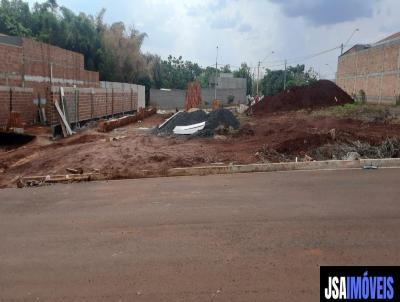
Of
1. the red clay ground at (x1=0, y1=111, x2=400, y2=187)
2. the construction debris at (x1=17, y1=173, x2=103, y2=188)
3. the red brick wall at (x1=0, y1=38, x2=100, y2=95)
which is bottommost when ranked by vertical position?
the construction debris at (x1=17, y1=173, x2=103, y2=188)

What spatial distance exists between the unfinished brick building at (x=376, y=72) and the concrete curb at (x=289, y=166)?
23587 mm

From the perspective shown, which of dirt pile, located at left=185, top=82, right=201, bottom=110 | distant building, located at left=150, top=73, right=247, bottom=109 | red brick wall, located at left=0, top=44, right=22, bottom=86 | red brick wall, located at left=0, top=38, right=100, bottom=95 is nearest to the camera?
red brick wall, located at left=0, top=44, right=22, bottom=86

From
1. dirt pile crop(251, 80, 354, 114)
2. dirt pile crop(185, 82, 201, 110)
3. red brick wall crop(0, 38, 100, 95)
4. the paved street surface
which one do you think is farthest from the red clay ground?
dirt pile crop(251, 80, 354, 114)

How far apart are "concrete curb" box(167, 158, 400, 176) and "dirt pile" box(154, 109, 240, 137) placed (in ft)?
21.6

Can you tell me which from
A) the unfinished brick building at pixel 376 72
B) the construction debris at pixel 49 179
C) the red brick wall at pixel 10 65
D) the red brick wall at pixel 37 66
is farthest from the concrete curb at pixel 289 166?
the unfinished brick building at pixel 376 72

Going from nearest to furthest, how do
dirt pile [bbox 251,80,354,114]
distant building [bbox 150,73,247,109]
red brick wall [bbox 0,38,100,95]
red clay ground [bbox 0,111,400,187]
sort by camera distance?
red clay ground [bbox 0,111,400,187]
red brick wall [bbox 0,38,100,95]
dirt pile [bbox 251,80,354,114]
distant building [bbox 150,73,247,109]

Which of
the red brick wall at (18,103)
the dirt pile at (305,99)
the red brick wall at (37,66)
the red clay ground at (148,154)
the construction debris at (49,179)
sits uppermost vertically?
the red brick wall at (37,66)

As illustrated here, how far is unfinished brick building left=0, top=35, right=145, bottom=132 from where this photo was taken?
1897cm

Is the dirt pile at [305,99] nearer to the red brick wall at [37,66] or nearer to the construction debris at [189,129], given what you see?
the red brick wall at [37,66]

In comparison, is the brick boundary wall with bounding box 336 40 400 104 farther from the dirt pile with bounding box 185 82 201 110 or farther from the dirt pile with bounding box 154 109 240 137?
the dirt pile with bounding box 154 109 240 137

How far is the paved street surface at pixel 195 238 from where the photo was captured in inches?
159

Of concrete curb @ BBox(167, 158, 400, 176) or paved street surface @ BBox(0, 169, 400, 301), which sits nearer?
paved street surface @ BBox(0, 169, 400, 301)

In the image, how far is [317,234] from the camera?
208 inches

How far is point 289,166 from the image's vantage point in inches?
379
